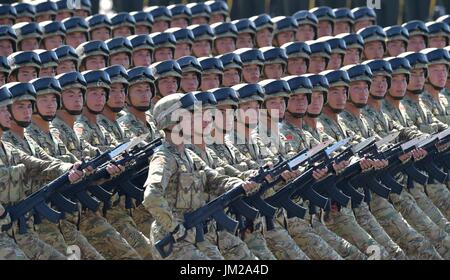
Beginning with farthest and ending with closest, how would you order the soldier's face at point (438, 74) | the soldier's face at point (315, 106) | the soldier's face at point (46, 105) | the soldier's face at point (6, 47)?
the soldier's face at point (438, 74)
the soldier's face at point (6, 47)
the soldier's face at point (315, 106)
the soldier's face at point (46, 105)

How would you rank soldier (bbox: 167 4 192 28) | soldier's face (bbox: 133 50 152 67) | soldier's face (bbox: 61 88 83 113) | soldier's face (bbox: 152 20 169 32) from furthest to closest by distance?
soldier (bbox: 167 4 192 28), soldier's face (bbox: 152 20 169 32), soldier's face (bbox: 133 50 152 67), soldier's face (bbox: 61 88 83 113)

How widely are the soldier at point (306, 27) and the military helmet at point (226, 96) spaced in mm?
7974

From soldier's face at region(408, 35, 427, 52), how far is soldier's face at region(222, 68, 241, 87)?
4.57 meters

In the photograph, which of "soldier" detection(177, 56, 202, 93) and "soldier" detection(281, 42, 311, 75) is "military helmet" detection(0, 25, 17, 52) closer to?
"soldier" detection(177, 56, 202, 93)

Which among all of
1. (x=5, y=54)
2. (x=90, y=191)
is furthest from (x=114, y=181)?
(x=5, y=54)

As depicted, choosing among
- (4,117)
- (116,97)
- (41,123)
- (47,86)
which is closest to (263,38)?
(116,97)

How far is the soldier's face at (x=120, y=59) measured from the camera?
23359 millimetres

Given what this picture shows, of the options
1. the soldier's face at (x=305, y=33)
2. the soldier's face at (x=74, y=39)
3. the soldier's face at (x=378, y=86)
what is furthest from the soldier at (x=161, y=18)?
the soldier's face at (x=378, y=86)

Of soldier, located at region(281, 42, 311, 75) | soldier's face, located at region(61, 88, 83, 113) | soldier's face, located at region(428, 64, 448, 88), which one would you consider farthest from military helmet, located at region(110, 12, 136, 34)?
soldier's face, located at region(61, 88, 83, 113)

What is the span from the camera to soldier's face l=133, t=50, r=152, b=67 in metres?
23.8

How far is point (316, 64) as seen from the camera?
24.9 meters

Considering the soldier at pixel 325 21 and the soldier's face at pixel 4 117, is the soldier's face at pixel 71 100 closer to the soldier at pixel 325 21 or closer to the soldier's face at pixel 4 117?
the soldier's face at pixel 4 117

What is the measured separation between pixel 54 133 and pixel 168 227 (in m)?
3.05
